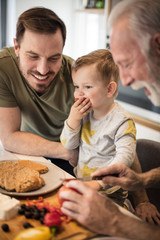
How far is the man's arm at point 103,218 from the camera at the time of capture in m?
1.01

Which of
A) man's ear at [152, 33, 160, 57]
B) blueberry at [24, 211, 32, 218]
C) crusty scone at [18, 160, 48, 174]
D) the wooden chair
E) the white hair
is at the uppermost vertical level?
the white hair

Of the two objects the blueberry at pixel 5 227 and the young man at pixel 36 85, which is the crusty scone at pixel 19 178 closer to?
the blueberry at pixel 5 227

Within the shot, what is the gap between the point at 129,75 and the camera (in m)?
1.18

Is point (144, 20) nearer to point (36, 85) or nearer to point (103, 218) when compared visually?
point (103, 218)

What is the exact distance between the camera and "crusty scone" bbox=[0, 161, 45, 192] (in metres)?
1.23

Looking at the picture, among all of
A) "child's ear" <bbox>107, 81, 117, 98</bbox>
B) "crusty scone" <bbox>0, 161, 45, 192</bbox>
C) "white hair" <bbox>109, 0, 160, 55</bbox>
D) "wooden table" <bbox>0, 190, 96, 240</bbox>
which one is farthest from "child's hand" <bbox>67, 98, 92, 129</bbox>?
"wooden table" <bbox>0, 190, 96, 240</bbox>

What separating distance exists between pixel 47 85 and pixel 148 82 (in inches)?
35.6

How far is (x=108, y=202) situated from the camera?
41.1 inches

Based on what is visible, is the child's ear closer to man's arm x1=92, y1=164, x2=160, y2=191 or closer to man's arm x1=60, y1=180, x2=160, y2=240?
man's arm x1=92, y1=164, x2=160, y2=191

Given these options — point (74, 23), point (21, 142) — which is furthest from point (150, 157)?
point (74, 23)

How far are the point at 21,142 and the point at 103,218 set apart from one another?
85cm

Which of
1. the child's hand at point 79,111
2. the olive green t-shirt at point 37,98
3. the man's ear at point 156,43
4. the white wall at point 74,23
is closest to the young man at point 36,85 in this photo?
the olive green t-shirt at point 37,98

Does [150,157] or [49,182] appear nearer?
[49,182]

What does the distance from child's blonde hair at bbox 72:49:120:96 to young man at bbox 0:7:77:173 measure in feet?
0.88
